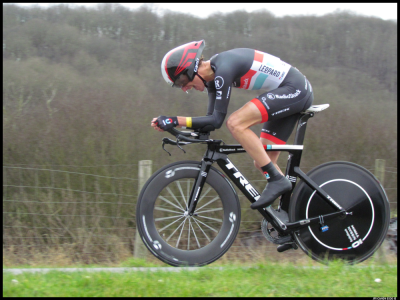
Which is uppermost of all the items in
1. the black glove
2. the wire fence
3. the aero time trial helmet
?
the aero time trial helmet

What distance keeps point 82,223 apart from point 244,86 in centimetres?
390

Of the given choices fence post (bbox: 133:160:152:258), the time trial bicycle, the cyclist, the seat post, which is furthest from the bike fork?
fence post (bbox: 133:160:152:258)

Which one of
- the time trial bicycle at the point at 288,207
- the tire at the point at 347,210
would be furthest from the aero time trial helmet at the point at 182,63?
the tire at the point at 347,210

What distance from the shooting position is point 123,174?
22.6ft

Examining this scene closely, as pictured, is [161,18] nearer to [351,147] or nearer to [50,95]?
[50,95]

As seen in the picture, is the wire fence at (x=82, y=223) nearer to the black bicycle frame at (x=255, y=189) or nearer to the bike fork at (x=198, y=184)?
the black bicycle frame at (x=255, y=189)

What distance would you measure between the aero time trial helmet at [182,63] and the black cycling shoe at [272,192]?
121 centimetres

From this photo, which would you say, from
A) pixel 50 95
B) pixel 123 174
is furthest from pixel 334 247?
Answer: pixel 50 95

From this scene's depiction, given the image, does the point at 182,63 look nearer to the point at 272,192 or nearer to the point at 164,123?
the point at 164,123

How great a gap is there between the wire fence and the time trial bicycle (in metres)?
2.06

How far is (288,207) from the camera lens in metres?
3.61

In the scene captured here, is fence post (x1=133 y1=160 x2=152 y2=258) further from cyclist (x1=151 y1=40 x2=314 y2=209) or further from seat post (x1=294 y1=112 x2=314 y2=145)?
seat post (x1=294 y1=112 x2=314 y2=145)

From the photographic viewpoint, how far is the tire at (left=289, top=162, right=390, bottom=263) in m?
3.61

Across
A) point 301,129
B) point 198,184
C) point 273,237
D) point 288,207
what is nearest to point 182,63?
point 198,184
